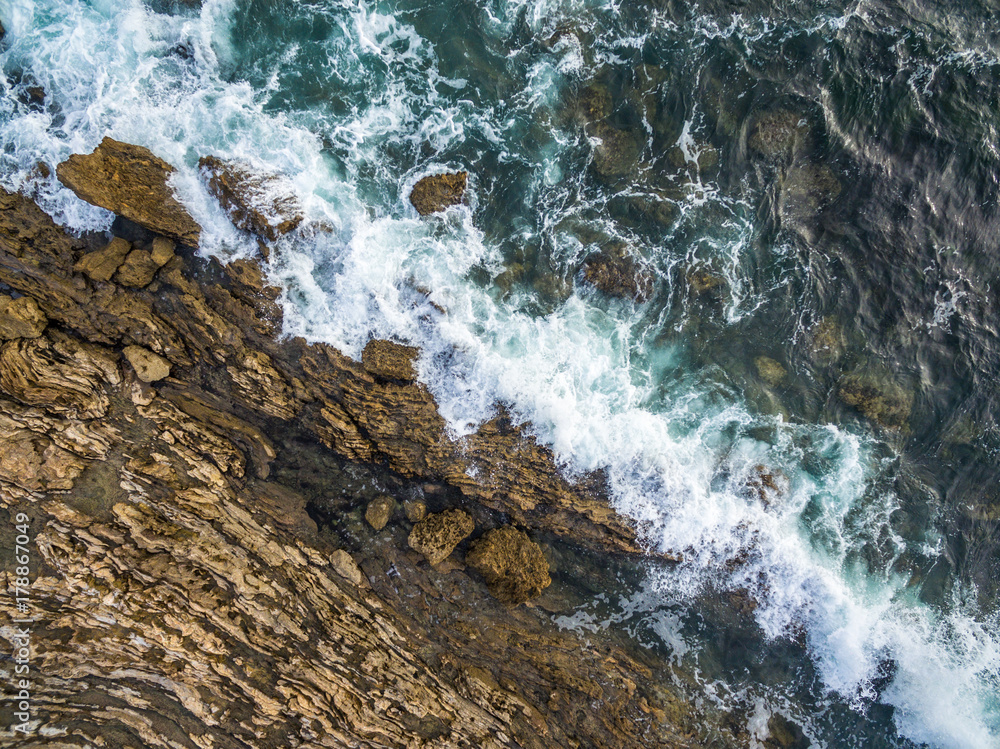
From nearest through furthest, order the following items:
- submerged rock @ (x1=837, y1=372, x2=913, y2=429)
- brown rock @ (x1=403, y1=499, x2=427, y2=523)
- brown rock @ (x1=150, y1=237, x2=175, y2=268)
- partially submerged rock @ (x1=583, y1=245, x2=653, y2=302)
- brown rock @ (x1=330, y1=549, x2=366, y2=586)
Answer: brown rock @ (x1=150, y1=237, x2=175, y2=268) < brown rock @ (x1=330, y1=549, x2=366, y2=586) < brown rock @ (x1=403, y1=499, x2=427, y2=523) < submerged rock @ (x1=837, y1=372, x2=913, y2=429) < partially submerged rock @ (x1=583, y1=245, x2=653, y2=302)

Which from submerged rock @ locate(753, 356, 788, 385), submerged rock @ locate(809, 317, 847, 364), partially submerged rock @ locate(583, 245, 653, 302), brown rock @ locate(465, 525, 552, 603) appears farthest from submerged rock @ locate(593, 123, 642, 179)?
brown rock @ locate(465, 525, 552, 603)

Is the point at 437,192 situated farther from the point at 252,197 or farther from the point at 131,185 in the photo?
the point at 131,185

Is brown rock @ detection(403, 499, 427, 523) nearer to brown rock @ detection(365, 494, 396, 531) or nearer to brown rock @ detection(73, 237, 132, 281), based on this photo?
brown rock @ detection(365, 494, 396, 531)

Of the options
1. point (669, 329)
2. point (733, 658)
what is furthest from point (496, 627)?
point (669, 329)

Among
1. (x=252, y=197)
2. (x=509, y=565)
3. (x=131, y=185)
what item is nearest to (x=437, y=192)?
(x=252, y=197)

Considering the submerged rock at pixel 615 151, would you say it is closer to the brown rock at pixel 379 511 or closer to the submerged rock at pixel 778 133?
the submerged rock at pixel 778 133

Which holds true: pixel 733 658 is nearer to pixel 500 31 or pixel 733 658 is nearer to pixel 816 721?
pixel 816 721

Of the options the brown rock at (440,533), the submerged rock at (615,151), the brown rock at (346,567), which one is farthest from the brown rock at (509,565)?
the submerged rock at (615,151)
